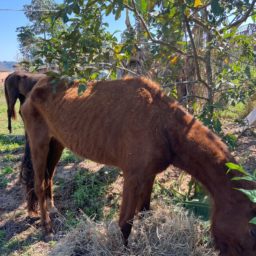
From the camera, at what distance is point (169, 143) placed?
10.00ft

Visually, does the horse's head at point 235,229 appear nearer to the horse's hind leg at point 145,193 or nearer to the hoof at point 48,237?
the horse's hind leg at point 145,193

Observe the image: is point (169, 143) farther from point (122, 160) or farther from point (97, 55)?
point (97, 55)

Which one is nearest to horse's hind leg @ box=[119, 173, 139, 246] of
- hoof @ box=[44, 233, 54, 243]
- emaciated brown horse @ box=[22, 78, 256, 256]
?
emaciated brown horse @ box=[22, 78, 256, 256]

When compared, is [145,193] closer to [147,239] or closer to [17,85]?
[147,239]

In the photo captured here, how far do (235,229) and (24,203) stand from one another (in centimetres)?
317

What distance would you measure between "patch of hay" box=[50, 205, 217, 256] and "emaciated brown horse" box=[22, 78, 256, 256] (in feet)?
0.54

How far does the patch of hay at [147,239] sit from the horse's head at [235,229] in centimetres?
60

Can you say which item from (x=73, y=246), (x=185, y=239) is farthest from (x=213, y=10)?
(x=73, y=246)

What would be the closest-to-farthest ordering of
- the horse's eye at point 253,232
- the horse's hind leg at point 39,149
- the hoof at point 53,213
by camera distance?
1. the horse's eye at point 253,232
2. the horse's hind leg at point 39,149
3. the hoof at point 53,213

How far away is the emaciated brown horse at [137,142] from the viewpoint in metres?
2.56

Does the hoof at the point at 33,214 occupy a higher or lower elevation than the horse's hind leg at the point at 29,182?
lower

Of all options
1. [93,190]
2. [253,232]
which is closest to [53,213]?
[93,190]

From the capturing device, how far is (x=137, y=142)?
3107mm

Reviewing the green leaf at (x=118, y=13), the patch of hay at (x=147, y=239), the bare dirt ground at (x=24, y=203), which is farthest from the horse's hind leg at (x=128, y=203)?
the green leaf at (x=118, y=13)
